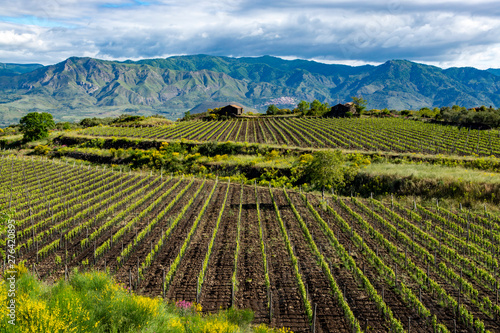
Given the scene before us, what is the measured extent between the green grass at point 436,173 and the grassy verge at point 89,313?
88.3ft

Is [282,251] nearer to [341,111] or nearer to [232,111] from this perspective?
[341,111]

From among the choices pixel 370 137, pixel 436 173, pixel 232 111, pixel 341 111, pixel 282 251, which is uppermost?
pixel 341 111

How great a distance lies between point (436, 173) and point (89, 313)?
108 ft

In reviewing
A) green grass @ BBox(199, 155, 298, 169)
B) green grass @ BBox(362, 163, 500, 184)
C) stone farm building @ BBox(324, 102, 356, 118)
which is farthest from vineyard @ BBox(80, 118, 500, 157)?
stone farm building @ BBox(324, 102, 356, 118)

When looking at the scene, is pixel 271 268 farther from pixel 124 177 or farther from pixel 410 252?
pixel 124 177

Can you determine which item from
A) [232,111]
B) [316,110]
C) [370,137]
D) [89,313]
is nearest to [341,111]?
[316,110]

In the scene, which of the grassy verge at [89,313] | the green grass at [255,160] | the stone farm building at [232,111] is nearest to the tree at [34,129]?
the green grass at [255,160]

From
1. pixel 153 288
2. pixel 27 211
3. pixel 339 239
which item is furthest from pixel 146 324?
pixel 27 211

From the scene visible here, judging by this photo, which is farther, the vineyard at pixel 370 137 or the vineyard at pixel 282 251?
the vineyard at pixel 370 137

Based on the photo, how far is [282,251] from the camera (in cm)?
1756

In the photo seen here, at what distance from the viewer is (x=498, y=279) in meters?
14.2

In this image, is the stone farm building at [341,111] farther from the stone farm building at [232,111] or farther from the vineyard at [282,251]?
the vineyard at [282,251]

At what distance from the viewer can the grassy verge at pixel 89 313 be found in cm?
707

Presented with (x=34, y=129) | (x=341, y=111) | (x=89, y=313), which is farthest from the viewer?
(x=341, y=111)
